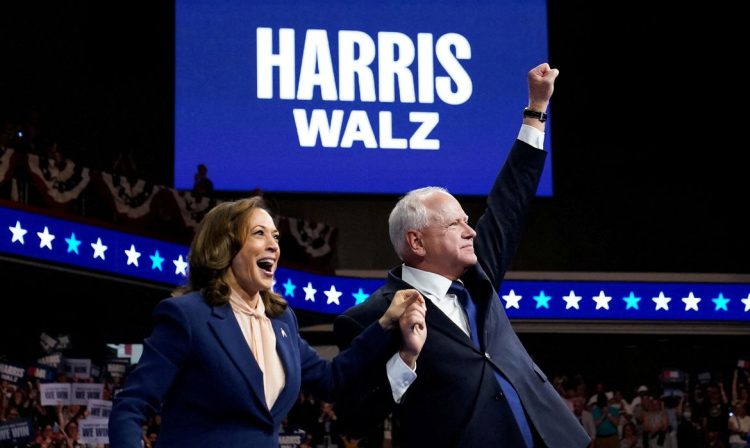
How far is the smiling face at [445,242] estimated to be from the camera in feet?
10.8

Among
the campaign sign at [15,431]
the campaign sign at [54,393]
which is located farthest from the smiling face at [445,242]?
the campaign sign at [15,431]

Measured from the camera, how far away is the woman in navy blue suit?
257 centimetres

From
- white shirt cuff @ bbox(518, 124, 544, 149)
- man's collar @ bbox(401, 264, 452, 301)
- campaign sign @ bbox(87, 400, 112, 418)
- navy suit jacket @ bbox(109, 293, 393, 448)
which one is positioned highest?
white shirt cuff @ bbox(518, 124, 544, 149)

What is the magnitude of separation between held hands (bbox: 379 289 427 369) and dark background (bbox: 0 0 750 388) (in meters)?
12.6

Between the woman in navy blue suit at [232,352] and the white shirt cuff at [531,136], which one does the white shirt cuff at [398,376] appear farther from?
the white shirt cuff at [531,136]

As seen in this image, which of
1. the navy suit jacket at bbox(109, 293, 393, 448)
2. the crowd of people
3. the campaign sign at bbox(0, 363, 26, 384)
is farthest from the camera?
the crowd of people

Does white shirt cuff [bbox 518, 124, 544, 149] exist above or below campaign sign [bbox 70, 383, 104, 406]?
above

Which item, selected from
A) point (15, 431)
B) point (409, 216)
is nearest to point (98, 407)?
point (15, 431)

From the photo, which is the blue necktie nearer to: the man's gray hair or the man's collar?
the man's collar

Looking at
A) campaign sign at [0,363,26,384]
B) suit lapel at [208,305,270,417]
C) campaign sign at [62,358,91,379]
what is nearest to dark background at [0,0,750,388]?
campaign sign at [62,358,91,379]

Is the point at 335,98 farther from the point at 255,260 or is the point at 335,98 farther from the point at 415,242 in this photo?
the point at 255,260

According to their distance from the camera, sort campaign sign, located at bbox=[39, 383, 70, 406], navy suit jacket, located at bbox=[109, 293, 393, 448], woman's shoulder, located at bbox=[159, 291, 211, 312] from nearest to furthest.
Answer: navy suit jacket, located at bbox=[109, 293, 393, 448]
woman's shoulder, located at bbox=[159, 291, 211, 312]
campaign sign, located at bbox=[39, 383, 70, 406]

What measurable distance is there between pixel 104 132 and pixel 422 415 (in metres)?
13.0

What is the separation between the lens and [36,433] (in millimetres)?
8625
